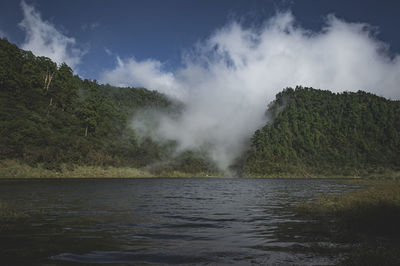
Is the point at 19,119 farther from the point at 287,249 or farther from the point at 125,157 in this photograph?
the point at 287,249

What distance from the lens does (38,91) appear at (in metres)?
133

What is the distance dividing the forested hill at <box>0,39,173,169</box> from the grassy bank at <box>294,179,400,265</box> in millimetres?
94243

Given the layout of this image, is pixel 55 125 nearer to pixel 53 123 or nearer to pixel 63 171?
pixel 53 123

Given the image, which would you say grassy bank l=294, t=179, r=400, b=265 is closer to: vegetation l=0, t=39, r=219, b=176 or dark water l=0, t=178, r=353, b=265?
dark water l=0, t=178, r=353, b=265

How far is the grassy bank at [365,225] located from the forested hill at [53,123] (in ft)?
309

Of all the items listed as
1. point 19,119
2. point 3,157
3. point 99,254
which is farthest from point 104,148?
point 99,254

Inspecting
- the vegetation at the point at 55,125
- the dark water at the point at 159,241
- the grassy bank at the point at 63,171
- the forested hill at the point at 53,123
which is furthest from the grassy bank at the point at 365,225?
the forested hill at the point at 53,123

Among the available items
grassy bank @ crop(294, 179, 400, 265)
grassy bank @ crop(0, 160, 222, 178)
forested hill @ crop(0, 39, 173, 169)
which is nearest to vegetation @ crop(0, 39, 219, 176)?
forested hill @ crop(0, 39, 173, 169)

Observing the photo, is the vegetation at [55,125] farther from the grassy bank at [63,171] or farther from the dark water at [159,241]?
the dark water at [159,241]

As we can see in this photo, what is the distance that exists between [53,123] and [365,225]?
12839cm

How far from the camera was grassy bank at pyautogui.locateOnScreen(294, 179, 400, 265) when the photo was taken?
30.2 feet

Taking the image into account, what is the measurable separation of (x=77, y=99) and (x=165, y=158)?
6944 centimetres

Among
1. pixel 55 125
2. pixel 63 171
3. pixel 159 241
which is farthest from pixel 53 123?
pixel 159 241

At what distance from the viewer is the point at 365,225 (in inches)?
630
